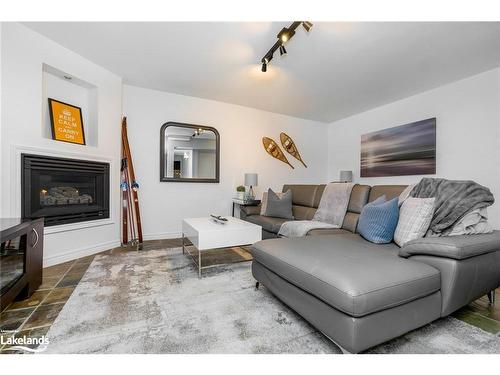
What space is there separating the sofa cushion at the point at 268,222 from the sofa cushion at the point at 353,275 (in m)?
1.23

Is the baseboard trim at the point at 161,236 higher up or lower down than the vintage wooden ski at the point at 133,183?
lower down

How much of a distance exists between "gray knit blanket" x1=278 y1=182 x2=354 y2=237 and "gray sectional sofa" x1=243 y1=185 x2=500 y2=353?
797 mm

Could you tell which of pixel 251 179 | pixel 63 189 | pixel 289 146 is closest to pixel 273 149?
pixel 289 146

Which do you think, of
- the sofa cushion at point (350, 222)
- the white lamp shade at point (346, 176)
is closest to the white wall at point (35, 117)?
the sofa cushion at point (350, 222)

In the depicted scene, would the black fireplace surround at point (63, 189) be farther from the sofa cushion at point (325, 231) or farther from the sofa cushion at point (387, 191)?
the sofa cushion at point (387, 191)

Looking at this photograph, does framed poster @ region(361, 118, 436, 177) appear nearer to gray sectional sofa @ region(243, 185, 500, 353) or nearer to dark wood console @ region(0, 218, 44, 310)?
gray sectional sofa @ region(243, 185, 500, 353)

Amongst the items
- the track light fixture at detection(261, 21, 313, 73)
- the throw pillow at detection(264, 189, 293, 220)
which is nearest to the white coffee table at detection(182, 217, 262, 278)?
the throw pillow at detection(264, 189, 293, 220)

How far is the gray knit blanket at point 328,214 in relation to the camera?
102 inches

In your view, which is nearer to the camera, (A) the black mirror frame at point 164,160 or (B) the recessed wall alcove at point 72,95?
(B) the recessed wall alcove at point 72,95

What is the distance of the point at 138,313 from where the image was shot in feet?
5.09

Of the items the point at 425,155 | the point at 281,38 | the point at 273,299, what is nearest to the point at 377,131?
the point at 425,155

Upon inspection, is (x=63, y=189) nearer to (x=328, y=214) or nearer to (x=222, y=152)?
(x=222, y=152)

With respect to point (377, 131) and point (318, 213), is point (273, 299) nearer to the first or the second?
point (318, 213)
